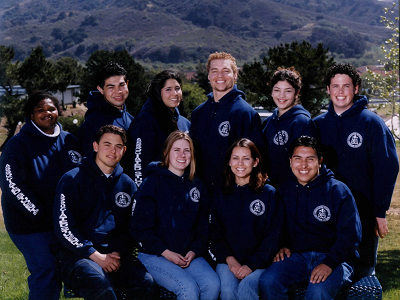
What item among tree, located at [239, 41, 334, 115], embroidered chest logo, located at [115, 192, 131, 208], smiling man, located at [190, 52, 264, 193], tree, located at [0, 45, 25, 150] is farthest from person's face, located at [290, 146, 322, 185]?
tree, located at [0, 45, 25, 150]

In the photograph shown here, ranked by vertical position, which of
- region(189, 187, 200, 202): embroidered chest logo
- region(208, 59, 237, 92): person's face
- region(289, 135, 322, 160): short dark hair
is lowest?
region(189, 187, 200, 202): embroidered chest logo

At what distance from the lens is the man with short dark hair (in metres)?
4.14

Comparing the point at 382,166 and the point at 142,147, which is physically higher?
the point at 142,147

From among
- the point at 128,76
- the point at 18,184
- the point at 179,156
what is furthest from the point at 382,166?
the point at 128,76

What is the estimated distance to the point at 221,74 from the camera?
16.9 feet

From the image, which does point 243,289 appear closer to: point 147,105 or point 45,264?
point 45,264

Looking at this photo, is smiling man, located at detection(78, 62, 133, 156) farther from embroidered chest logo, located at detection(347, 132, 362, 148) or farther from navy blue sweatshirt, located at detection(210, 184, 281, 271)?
embroidered chest logo, located at detection(347, 132, 362, 148)

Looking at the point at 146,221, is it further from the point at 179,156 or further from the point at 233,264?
the point at 233,264

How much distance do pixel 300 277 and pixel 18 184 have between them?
9.77ft

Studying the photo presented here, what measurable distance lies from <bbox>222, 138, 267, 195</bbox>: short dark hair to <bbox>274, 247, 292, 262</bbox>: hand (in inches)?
25.7

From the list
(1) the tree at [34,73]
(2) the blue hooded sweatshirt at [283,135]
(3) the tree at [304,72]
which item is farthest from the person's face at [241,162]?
(1) the tree at [34,73]

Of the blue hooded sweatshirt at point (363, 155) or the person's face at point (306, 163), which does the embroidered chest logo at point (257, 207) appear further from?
the blue hooded sweatshirt at point (363, 155)

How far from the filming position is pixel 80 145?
5.25 m

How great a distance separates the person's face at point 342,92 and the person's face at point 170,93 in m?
1.84
